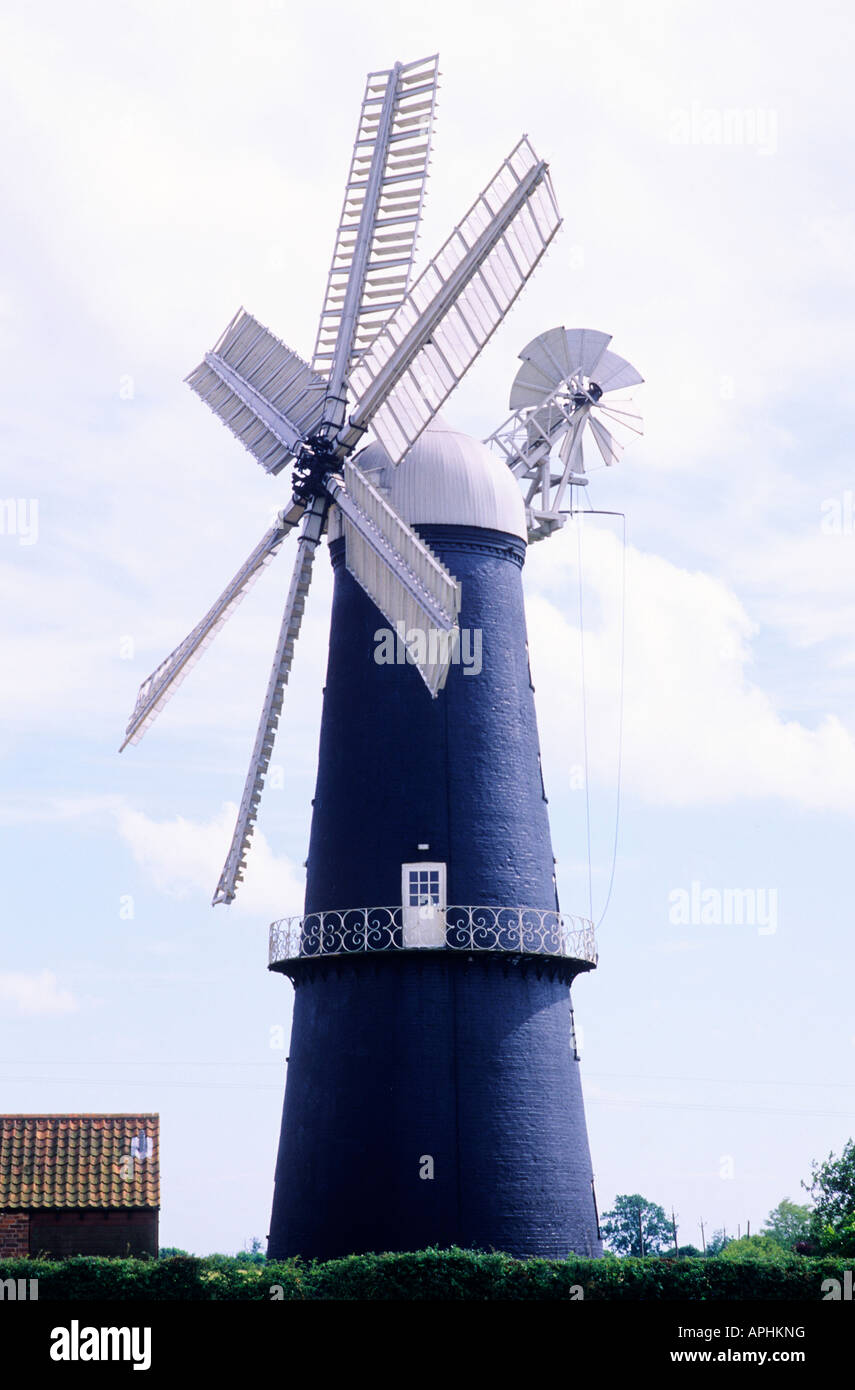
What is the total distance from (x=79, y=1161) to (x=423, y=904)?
9.02 m

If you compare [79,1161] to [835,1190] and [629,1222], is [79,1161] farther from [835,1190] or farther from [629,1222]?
[629,1222]

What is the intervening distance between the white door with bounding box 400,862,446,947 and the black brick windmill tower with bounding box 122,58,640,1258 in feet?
0.12

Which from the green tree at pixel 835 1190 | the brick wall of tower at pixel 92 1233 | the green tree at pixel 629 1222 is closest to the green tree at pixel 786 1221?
the green tree at pixel 629 1222

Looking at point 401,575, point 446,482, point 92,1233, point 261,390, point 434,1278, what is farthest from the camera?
point 261,390

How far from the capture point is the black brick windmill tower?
31.4 meters

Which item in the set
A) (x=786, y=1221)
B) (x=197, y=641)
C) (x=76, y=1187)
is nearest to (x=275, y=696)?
(x=197, y=641)

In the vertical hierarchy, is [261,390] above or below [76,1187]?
above

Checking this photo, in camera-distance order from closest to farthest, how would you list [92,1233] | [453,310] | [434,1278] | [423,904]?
1. [434,1278]
2. [423,904]
3. [453,310]
4. [92,1233]

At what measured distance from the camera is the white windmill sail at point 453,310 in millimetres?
33094

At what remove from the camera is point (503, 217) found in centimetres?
3341

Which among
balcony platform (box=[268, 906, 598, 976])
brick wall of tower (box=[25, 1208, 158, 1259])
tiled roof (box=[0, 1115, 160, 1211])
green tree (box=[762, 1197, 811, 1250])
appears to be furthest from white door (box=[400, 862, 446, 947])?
green tree (box=[762, 1197, 811, 1250])

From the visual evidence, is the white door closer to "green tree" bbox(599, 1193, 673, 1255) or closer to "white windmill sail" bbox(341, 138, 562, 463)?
"white windmill sail" bbox(341, 138, 562, 463)

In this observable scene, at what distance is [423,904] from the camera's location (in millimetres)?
32281
